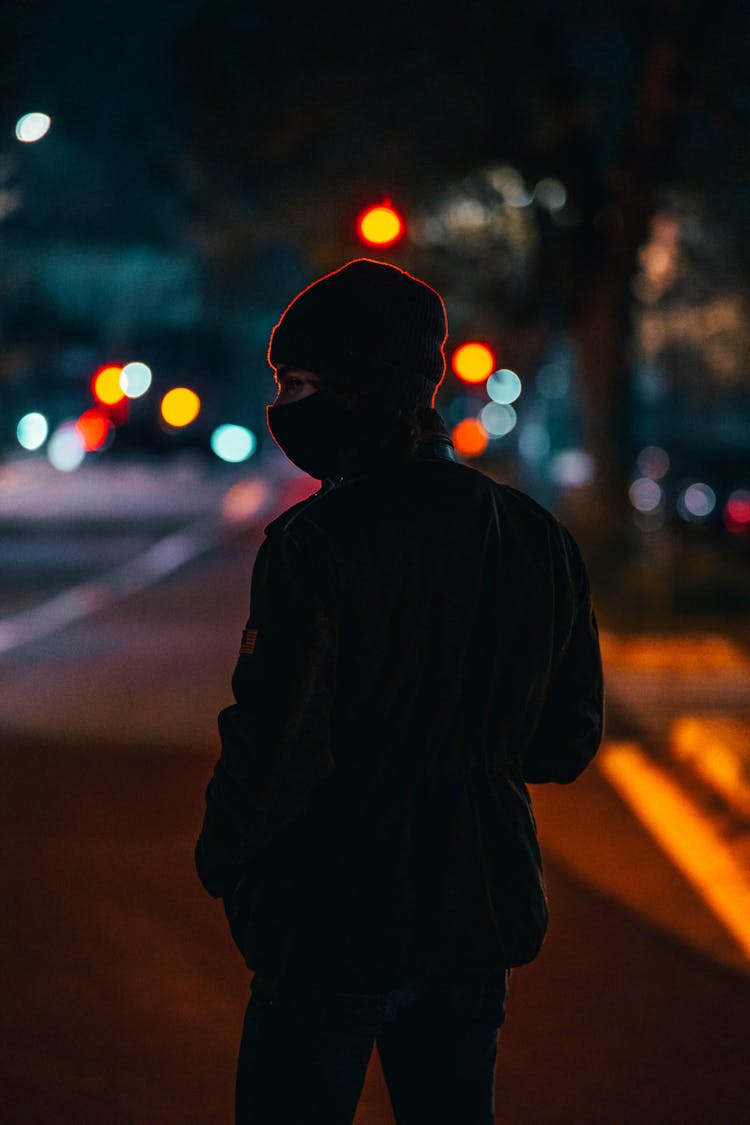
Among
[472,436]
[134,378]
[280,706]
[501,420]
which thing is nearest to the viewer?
[280,706]

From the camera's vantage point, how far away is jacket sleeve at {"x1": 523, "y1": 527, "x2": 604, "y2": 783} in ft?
9.27

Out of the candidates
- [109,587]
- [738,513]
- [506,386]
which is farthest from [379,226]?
[738,513]

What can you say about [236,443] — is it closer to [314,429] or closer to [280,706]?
[314,429]

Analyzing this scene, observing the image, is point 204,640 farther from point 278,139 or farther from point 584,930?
point 584,930

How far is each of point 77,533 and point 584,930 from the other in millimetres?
25336

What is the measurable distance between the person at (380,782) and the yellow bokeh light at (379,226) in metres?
5.85

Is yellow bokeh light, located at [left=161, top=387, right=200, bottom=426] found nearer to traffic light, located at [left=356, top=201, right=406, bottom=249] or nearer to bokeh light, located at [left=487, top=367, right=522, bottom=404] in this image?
traffic light, located at [left=356, top=201, right=406, bottom=249]

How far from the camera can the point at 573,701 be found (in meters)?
2.85

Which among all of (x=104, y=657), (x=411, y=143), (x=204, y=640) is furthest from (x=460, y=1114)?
(x=411, y=143)

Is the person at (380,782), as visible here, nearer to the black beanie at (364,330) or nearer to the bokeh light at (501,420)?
the black beanie at (364,330)

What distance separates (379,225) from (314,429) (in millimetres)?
5900

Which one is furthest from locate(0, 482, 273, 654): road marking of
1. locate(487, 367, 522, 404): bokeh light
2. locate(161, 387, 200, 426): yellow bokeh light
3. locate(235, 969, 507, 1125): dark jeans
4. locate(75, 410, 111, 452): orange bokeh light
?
locate(235, 969, 507, 1125): dark jeans

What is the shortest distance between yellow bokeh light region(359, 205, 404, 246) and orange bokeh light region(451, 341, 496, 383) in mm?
4295

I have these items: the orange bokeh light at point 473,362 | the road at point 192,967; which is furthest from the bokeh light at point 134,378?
the road at point 192,967
